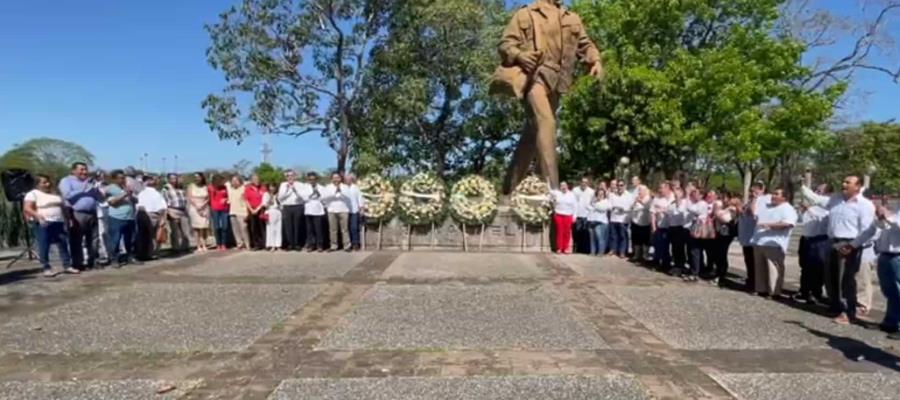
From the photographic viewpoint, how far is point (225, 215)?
14023 mm

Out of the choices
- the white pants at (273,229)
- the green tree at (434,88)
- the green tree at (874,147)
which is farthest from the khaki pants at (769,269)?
the green tree at (874,147)

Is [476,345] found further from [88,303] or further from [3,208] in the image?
[3,208]

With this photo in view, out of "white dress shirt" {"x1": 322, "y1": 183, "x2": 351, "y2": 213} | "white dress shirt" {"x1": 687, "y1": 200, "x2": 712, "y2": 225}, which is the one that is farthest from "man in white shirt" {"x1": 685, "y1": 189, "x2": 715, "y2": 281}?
"white dress shirt" {"x1": 322, "y1": 183, "x2": 351, "y2": 213}

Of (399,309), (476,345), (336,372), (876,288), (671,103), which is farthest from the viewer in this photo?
(671,103)

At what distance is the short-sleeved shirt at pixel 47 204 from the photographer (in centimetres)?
980

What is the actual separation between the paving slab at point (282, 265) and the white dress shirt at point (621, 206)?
15.3ft

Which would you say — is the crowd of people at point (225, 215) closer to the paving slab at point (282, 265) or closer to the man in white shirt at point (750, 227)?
the paving slab at point (282, 265)

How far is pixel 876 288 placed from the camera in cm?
1044

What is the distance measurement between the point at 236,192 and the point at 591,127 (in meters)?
17.9

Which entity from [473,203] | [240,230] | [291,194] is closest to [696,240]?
[473,203]

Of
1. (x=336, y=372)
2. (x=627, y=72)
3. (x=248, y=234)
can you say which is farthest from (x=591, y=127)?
(x=336, y=372)

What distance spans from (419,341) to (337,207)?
764 centimetres

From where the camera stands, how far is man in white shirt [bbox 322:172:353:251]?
13.5 metres

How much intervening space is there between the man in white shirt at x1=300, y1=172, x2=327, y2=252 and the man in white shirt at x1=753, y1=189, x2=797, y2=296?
26.2ft
